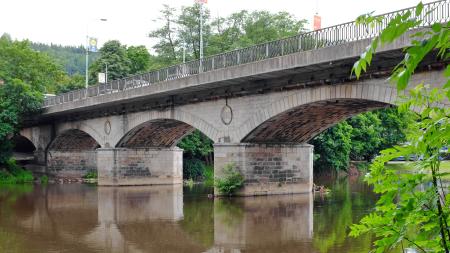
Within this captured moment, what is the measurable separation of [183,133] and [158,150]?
6.84 ft

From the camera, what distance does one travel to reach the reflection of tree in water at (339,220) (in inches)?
510

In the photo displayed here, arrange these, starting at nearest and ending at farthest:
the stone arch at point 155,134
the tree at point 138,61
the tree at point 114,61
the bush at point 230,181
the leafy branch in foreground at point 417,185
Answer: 1. the leafy branch in foreground at point 417,185
2. the bush at point 230,181
3. the stone arch at point 155,134
4. the tree at point 114,61
5. the tree at point 138,61

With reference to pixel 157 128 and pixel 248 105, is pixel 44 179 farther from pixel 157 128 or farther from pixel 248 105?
pixel 248 105

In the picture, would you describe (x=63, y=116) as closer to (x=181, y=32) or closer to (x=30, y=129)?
(x=30, y=129)

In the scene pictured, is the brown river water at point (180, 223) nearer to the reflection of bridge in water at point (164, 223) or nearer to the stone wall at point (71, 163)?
the reflection of bridge in water at point (164, 223)

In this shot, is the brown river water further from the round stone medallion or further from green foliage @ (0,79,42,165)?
green foliage @ (0,79,42,165)

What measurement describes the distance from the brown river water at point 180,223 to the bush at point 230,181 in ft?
2.11

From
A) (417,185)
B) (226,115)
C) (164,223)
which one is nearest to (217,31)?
(226,115)

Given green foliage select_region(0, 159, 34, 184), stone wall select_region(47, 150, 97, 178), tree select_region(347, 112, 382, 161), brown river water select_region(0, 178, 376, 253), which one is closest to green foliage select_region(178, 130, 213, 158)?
stone wall select_region(47, 150, 97, 178)

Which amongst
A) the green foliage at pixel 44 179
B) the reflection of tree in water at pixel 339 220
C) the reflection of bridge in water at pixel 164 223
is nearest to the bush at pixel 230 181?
the reflection of bridge in water at pixel 164 223

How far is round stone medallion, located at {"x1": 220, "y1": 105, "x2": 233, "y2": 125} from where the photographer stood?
81.5ft

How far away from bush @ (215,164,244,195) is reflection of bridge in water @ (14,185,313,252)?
0.78m

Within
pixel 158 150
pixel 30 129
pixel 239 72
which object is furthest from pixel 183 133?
pixel 30 129

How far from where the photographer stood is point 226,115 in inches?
987
